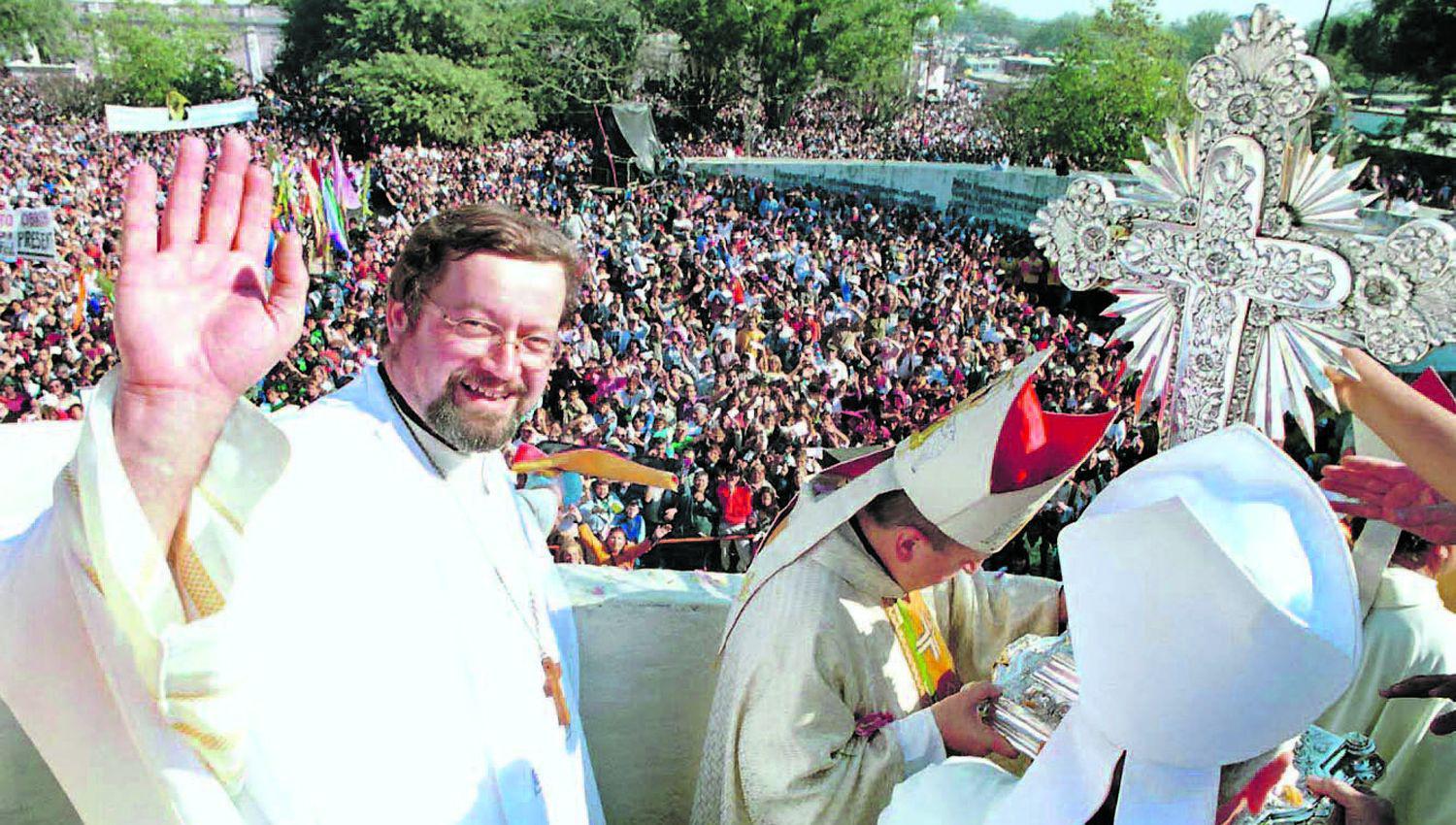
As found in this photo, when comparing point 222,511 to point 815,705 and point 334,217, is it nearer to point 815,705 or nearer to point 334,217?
point 815,705

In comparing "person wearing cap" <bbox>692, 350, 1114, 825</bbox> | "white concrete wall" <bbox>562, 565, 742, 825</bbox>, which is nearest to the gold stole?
"person wearing cap" <bbox>692, 350, 1114, 825</bbox>

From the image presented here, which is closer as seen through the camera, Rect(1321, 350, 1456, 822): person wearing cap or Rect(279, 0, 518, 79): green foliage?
Rect(1321, 350, 1456, 822): person wearing cap

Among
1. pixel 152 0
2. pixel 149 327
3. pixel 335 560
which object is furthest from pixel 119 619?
pixel 152 0

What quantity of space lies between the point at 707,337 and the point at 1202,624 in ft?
35.2

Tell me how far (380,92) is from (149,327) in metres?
29.8

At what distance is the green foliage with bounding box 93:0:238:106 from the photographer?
3086cm

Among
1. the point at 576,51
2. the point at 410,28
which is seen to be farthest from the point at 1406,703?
the point at 410,28

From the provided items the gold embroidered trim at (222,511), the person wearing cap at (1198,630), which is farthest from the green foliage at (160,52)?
the person wearing cap at (1198,630)

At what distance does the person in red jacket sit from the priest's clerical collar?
14.9 feet

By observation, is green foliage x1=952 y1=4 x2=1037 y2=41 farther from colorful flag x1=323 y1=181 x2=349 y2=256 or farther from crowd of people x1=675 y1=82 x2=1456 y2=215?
colorful flag x1=323 y1=181 x2=349 y2=256

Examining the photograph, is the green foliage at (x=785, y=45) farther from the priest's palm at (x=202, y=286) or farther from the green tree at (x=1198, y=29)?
the priest's palm at (x=202, y=286)

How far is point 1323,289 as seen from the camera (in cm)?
163

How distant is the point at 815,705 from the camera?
1.82m

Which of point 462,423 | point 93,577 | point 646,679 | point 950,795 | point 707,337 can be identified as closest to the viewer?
point 93,577
